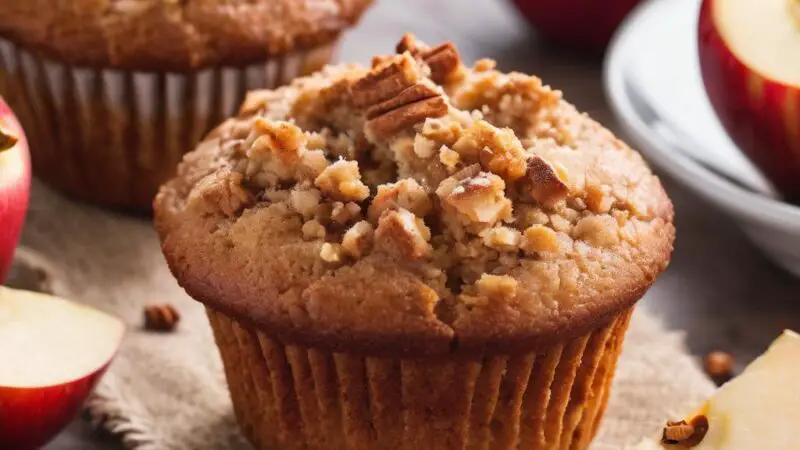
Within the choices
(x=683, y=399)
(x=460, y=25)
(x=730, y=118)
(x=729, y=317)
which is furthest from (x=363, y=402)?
(x=460, y=25)

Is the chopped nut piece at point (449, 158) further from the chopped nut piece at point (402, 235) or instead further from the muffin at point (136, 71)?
the muffin at point (136, 71)

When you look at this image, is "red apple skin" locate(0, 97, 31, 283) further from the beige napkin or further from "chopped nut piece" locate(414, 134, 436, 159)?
"chopped nut piece" locate(414, 134, 436, 159)

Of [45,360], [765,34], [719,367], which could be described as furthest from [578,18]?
[45,360]

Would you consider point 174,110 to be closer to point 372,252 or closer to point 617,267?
point 372,252

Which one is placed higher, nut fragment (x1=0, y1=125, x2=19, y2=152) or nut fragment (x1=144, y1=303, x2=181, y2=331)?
→ nut fragment (x1=0, y1=125, x2=19, y2=152)

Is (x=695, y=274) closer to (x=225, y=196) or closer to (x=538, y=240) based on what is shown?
(x=538, y=240)

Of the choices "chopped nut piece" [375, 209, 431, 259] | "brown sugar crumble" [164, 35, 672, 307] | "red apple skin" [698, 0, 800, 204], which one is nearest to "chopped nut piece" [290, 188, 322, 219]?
"brown sugar crumble" [164, 35, 672, 307]
